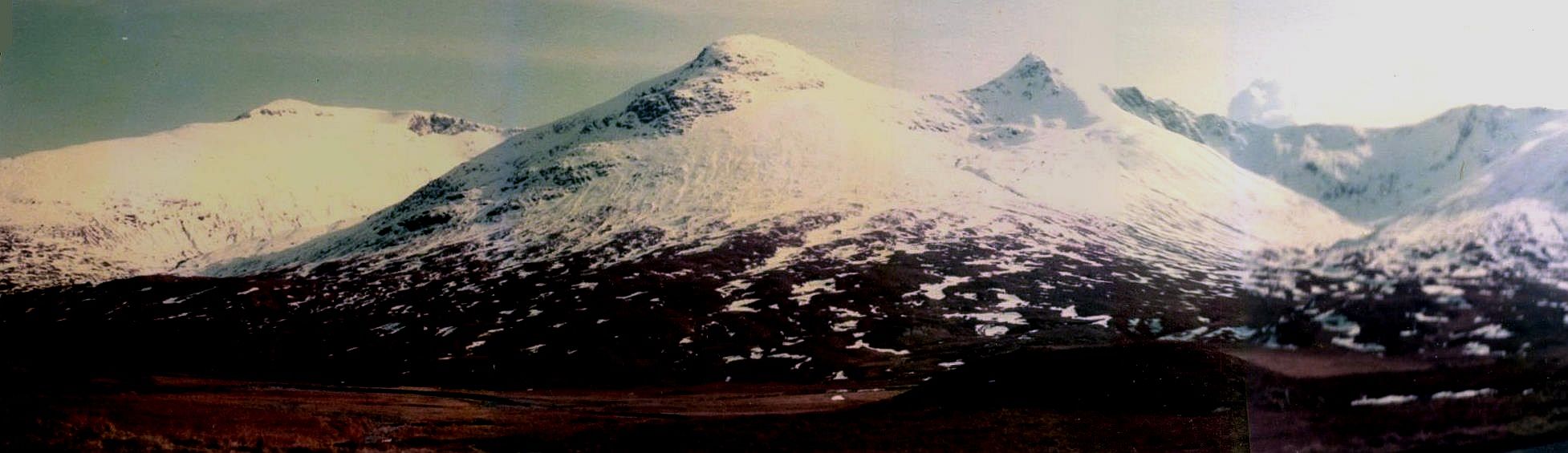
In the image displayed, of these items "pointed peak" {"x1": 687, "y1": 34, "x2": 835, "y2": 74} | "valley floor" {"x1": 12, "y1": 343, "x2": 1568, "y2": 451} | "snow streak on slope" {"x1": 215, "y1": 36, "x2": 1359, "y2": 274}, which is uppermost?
"pointed peak" {"x1": 687, "y1": 34, "x2": 835, "y2": 74}

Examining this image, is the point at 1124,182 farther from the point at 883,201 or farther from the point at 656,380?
the point at 656,380

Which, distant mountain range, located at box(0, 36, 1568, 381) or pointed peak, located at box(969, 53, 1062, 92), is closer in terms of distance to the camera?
distant mountain range, located at box(0, 36, 1568, 381)

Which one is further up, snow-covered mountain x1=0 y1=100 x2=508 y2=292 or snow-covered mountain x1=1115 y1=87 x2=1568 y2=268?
snow-covered mountain x1=0 y1=100 x2=508 y2=292

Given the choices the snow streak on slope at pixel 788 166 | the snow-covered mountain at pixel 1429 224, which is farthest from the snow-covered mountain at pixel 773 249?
the snow-covered mountain at pixel 1429 224

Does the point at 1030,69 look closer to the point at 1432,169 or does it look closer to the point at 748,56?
the point at 1432,169

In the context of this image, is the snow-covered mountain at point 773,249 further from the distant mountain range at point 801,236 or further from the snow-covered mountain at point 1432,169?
the snow-covered mountain at point 1432,169

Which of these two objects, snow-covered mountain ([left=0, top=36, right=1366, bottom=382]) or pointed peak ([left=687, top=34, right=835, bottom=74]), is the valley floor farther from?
pointed peak ([left=687, top=34, right=835, bottom=74])

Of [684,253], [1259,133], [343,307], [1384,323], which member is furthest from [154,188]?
[1384,323]

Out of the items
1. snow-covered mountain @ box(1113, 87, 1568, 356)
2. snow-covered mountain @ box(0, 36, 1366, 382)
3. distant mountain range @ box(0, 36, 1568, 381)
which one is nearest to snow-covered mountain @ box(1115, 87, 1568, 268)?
snow-covered mountain @ box(1113, 87, 1568, 356)
